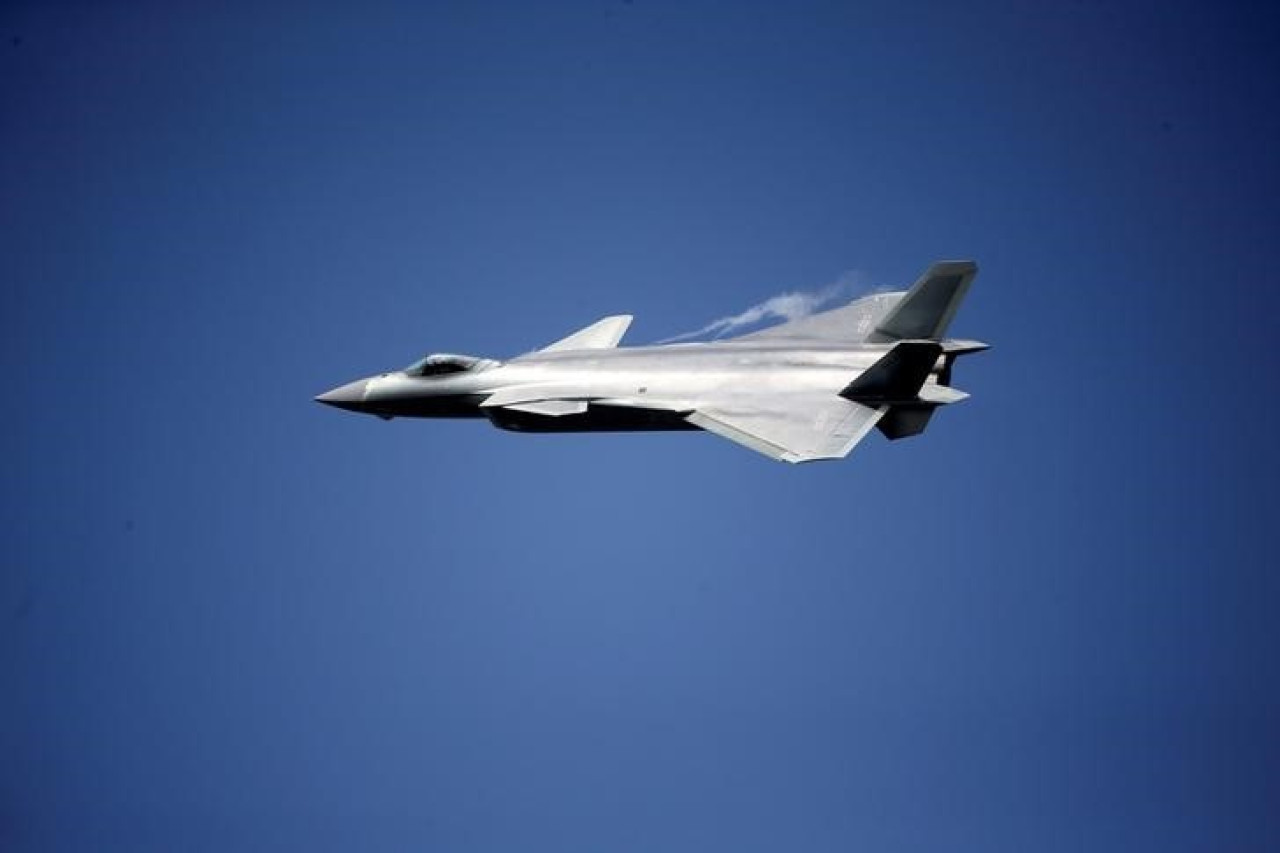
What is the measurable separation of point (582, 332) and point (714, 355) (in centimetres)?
618

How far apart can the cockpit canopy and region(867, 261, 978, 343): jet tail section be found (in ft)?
30.8

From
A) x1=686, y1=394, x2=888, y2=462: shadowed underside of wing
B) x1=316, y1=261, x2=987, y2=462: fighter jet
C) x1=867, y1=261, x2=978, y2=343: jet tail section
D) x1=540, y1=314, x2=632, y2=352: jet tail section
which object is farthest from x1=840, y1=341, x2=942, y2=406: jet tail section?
x1=540, y1=314, x2=632, y2=352: jet tail section

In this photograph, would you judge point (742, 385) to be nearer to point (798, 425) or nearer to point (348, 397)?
point (798, 425)

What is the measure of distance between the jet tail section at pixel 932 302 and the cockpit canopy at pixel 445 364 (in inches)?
369

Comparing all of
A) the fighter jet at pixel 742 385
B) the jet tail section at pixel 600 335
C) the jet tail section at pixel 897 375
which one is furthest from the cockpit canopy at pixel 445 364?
the jet tail section at pixel 897 375

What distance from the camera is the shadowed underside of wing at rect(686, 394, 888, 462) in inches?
850

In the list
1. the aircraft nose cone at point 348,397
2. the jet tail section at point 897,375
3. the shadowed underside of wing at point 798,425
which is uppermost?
the aircraft nose cone at point 348,397

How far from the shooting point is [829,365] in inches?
971

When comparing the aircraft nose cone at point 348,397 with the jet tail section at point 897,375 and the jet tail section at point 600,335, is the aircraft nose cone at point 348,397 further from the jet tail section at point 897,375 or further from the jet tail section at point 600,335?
the jet tail section at point 897,375

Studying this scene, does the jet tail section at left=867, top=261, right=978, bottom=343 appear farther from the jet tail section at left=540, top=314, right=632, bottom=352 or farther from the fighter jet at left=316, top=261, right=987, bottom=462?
the jet tail section at left=540, top=314, right=632, bottom=352

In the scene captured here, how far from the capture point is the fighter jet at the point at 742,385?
22.9 metres

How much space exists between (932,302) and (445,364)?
11.4m

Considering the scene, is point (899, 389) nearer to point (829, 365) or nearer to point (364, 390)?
point (829, 365)

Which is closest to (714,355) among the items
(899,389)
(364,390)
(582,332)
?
(899,389)
